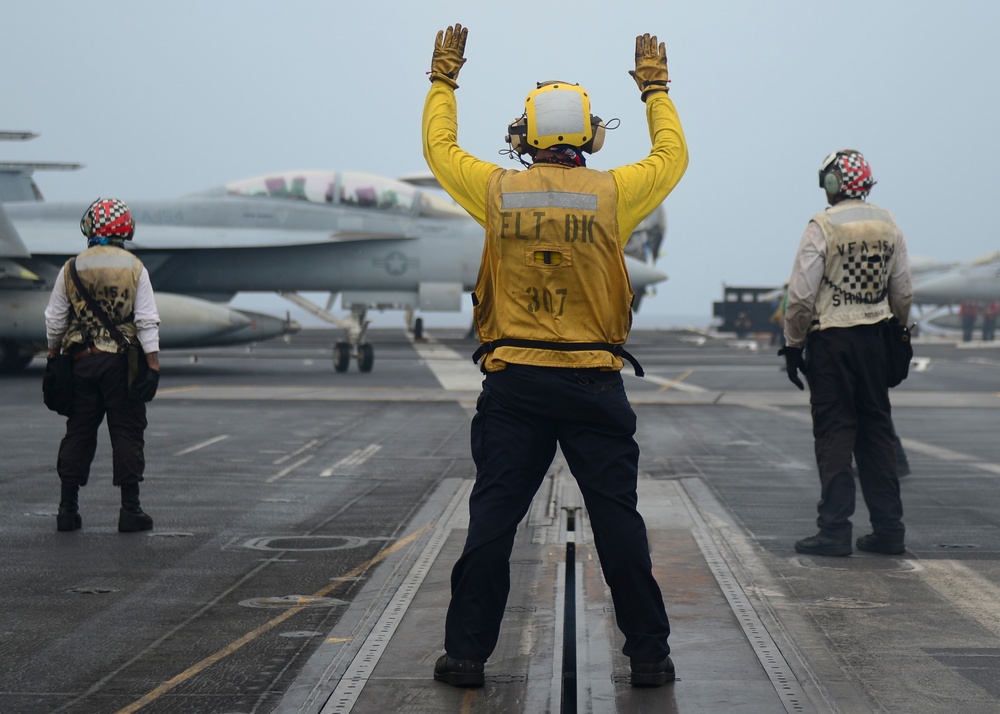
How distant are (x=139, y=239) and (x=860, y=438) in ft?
60.3

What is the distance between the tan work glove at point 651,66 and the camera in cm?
421

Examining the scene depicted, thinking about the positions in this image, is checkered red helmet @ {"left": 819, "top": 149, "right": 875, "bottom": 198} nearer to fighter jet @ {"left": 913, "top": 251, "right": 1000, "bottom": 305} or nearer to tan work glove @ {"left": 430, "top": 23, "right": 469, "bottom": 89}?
tan work glove @ {"left": 430, "top": 23, "right": 469, "bottom": 89}

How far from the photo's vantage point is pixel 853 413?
6168 mm

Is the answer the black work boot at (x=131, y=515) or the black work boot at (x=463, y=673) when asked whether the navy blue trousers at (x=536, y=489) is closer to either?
the black work boot at (x=463, y=673)

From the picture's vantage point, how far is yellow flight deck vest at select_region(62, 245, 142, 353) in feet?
22.2

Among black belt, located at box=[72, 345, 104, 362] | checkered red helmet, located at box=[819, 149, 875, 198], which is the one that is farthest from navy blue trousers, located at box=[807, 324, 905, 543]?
black belt, located at box=[72, 345, 104, 362]

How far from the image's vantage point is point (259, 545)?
246 inches

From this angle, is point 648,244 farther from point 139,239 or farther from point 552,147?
point 552,147

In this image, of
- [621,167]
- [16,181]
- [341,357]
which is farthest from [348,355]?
[621,167]

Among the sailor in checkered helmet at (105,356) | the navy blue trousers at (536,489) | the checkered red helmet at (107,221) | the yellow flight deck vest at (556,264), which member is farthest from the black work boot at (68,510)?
the yellow flight deck vest at (556,264)

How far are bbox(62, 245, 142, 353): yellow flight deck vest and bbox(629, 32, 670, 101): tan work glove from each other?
3620 millimetres

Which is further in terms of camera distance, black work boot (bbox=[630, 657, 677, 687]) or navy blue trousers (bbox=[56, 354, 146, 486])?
navy blue trousers (bbox=[56, 354, 146, 486])

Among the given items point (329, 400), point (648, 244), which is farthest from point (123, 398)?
point (648, 244)

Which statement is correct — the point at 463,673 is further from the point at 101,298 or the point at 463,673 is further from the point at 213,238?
the point at 213,238
